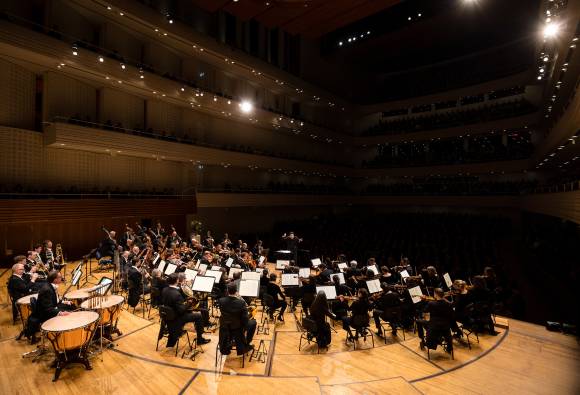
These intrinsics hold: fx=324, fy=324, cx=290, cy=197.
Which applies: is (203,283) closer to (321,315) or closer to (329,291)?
(321,315)

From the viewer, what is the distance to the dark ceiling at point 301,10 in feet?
62.4

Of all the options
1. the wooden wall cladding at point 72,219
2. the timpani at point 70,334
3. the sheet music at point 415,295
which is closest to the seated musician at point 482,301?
the sheet music at point 415,295

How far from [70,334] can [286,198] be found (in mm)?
18966

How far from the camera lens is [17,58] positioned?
1304 cm

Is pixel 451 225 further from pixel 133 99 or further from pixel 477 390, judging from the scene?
pixel 133 99

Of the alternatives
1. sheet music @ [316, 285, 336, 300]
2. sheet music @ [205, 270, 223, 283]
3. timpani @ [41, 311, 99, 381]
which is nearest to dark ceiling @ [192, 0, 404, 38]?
sheet music @ [205, 270, 223, 283]

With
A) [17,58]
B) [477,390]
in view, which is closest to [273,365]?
[477,390]

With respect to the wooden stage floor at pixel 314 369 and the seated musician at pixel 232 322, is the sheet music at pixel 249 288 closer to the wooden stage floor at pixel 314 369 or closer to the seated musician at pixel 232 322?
the seated musician at pixel 232 322

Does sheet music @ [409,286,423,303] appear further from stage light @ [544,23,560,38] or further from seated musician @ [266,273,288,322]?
stage light @ [544,23,560,38]

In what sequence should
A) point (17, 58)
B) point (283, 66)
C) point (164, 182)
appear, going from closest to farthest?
point (17, 58)
point (164, 182)
point (283, 66)

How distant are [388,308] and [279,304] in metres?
2.60

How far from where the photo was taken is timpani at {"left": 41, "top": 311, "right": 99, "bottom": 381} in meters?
5.02

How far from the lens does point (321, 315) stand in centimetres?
665

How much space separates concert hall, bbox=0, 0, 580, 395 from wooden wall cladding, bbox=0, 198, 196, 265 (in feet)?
0.33
